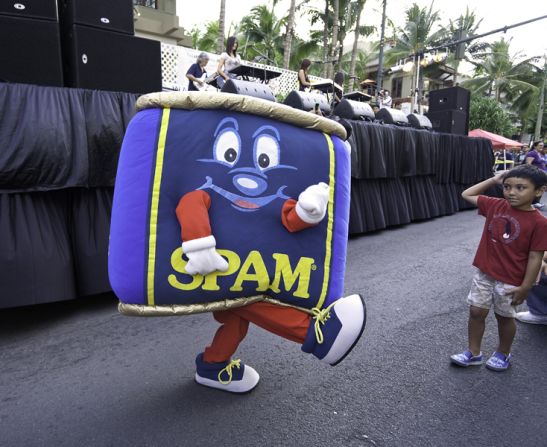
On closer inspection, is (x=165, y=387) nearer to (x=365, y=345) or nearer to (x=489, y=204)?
(x=365, y=345)

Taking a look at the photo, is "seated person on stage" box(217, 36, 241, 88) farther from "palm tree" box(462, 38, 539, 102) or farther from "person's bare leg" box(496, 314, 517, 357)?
"palm tree" box(462, 38, 539, 102)

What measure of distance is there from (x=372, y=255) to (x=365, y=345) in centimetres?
233

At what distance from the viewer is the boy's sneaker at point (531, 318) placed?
10.1 ft

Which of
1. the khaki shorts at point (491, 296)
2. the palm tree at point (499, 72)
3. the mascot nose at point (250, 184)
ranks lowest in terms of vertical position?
the khaki shorts at point (491, 296)

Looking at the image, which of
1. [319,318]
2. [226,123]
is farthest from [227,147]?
[319,318]

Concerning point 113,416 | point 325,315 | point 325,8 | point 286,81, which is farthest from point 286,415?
point 325,8

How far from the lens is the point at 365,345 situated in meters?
2.64

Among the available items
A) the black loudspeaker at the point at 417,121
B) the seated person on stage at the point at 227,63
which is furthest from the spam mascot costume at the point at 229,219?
the black loudspeaker at the point at 417,121

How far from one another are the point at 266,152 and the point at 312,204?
12.4 inches

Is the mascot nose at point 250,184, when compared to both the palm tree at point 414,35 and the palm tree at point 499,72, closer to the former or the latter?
the palm tree at point 414,35

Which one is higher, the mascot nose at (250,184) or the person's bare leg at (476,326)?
the mascot nose at (250,184)

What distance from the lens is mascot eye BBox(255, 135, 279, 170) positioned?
1.64 m

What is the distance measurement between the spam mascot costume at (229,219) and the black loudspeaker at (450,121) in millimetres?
8431

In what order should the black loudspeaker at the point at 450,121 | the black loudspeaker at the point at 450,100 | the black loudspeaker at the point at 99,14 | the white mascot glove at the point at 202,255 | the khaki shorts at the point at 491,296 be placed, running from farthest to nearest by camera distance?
the black loudspeaker at the point at 450,100, the black loudspeaker at the point at 450,121, the black loudspeaker at the point at 99,14, the khaki shorts at the point at 491,296, the white mascot glove at the point at 202,255
